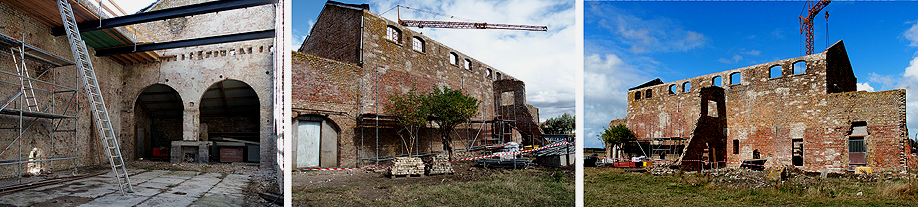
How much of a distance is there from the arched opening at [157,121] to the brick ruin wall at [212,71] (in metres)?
1.11

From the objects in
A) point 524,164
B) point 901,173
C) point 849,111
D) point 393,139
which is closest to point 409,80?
point 393,139

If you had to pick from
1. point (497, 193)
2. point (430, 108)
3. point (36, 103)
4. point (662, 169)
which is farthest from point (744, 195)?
point (36, 103)

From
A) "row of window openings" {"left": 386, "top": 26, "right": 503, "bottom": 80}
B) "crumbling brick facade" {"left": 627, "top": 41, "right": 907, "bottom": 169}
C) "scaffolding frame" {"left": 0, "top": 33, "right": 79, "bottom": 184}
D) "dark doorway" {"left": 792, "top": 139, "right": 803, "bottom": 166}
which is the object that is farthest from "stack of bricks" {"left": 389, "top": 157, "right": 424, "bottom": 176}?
"dark doorway" {"left": 792, "top": 139, "right": 803, "bottom": 166}

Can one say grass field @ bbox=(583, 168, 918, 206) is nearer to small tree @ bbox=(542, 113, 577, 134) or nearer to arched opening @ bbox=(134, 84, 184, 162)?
small tree @ bbox=(542, 113, 577, 134)

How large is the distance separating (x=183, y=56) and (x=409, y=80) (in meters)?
11.5

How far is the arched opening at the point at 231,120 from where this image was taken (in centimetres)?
1496

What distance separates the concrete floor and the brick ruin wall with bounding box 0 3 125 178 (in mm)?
2321

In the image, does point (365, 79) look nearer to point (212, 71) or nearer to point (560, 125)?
point (560, 125)

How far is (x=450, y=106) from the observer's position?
18.8 feet

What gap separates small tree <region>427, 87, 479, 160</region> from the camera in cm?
564

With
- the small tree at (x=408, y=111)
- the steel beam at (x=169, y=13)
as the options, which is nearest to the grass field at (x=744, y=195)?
the small tree at (x=408, y=111)

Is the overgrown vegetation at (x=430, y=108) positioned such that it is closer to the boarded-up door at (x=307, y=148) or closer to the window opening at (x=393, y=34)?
the window opening at (x=393, y=34)

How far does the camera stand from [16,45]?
8664 mm

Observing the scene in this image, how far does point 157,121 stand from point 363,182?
16664mm
